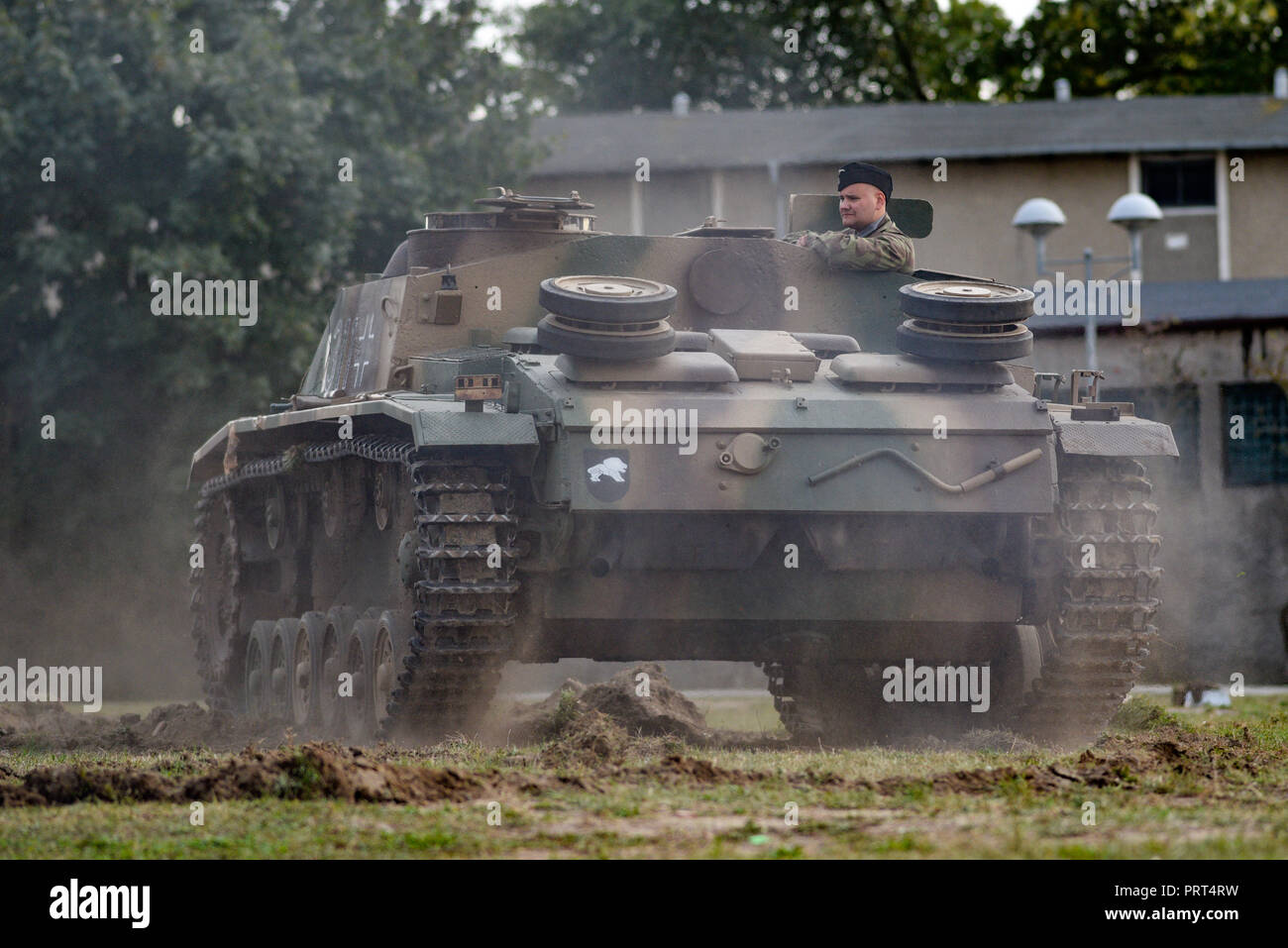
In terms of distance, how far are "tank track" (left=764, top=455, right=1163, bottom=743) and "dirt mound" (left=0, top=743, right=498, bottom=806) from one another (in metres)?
3.48

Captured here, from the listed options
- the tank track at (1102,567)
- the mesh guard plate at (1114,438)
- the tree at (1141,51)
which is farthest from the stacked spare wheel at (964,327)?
the tree at (1141,51)

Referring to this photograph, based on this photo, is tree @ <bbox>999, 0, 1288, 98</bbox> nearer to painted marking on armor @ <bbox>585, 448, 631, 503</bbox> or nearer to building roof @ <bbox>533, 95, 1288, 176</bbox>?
building roof @ <bbox>533, 95, 1288, 176</bbox>

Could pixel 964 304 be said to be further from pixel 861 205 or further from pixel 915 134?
pixel 915 134

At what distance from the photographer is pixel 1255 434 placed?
22.0m

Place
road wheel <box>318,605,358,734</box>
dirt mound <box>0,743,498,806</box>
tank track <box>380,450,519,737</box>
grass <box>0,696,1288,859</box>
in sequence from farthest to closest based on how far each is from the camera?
road wheel <box>318,605,358,734</box>
tank track <box>380,450,519,737</box>
dirt mound <box>0,743,498,806</box>
grass <box>0,696,1288,859</box>

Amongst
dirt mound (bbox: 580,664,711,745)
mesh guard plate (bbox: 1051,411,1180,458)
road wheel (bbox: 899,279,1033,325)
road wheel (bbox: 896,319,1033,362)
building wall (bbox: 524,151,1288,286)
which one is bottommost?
dirt mound (bbox: 580,664,711,745)

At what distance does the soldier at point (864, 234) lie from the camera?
1212 centimetres

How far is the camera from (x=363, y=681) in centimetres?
1148

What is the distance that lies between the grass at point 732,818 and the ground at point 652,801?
15 mm

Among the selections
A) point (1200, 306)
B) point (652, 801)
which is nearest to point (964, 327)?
point (652, 801)

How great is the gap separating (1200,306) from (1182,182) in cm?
724

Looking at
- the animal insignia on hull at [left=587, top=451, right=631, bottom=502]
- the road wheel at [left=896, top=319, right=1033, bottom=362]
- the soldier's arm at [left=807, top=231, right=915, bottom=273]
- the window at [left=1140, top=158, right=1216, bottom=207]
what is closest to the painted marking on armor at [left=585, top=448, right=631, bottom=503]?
the animal insignia on hull at [left=587, top=451, right=631, bottom=502]

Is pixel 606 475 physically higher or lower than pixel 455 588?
higher

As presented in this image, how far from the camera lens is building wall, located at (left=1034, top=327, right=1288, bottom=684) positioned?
834 inches
